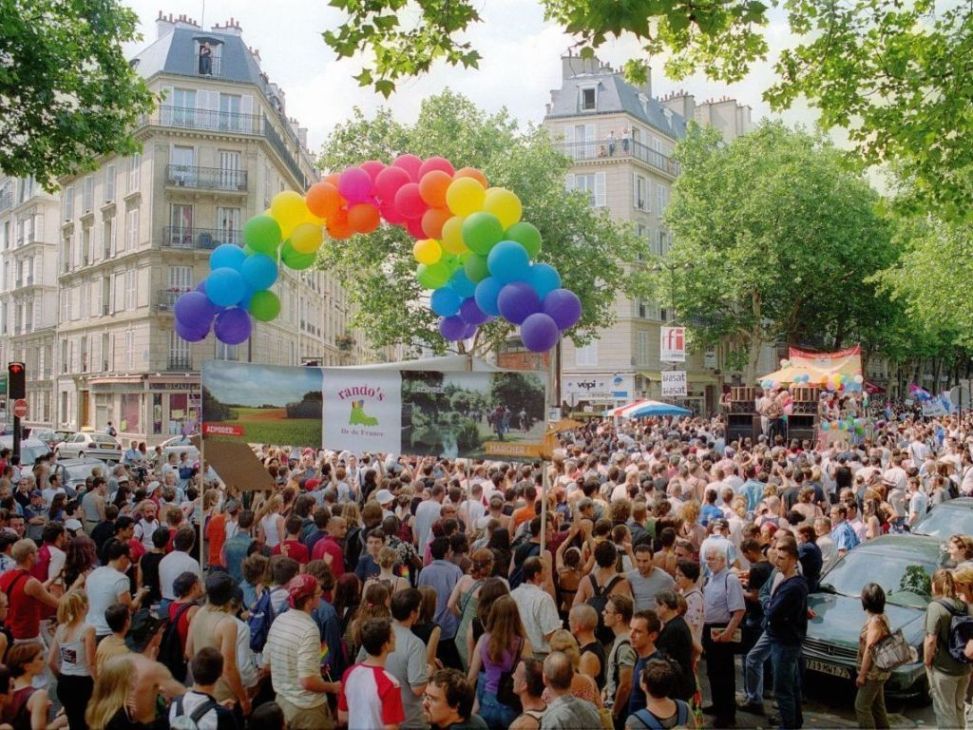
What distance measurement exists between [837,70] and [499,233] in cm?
585

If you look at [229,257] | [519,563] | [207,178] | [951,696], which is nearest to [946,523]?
[951,696]

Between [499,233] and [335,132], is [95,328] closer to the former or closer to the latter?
[335,132]

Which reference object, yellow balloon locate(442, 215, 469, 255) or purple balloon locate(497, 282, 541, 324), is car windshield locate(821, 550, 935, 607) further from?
yellow balloon locate(442, 215, 469, 255)

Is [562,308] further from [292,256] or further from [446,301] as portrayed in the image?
[292,256]

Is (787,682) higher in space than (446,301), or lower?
lower

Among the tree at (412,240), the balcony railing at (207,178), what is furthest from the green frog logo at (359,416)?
the balcony railing at (207,178)

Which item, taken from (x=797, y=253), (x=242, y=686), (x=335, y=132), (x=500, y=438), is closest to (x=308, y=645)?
(x=242, y=686)

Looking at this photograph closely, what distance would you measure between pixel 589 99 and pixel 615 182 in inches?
216

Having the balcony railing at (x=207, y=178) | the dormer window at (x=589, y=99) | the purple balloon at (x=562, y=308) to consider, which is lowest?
the purple balloon at (x=562, y=308)

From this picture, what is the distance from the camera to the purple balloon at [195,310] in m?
9.46

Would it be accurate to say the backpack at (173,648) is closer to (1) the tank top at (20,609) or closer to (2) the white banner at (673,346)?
(1) the tank top at (20,609)

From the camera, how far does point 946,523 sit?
1102 cm

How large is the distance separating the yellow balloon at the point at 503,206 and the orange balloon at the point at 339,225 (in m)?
1.87

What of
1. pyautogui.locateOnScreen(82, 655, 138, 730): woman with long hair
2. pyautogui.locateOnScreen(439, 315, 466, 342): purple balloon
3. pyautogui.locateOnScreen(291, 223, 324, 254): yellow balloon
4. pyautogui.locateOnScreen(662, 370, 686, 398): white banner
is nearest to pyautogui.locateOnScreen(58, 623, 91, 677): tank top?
pyautogui.locateOnScreen(82, 655, 138, 730): woman with long hair
